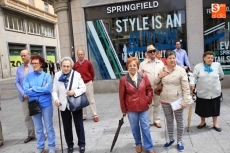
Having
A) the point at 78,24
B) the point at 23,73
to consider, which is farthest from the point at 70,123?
the point at 78,24

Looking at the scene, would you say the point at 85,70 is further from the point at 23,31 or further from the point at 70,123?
the point at 23,31

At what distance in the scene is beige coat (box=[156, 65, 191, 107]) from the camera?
3383 millimetres

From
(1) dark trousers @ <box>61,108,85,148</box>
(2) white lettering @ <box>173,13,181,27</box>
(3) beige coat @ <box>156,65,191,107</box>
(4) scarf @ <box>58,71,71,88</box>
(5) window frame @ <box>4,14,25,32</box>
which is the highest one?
(5) window frame @ <box>4,14,25,32</box>

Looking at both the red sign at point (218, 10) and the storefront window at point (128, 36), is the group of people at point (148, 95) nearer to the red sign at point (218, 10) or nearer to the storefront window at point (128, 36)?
the storefront window at point (128, 36)

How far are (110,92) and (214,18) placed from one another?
487 cm

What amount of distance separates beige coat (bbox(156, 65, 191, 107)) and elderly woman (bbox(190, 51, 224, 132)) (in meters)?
0.79

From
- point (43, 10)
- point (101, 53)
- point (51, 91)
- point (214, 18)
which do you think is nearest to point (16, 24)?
point (43, 10)

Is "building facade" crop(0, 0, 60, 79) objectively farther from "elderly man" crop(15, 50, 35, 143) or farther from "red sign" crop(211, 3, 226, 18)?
"red sign" crop(211, 3, 226, 18)

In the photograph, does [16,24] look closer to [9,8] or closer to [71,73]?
[9,8]

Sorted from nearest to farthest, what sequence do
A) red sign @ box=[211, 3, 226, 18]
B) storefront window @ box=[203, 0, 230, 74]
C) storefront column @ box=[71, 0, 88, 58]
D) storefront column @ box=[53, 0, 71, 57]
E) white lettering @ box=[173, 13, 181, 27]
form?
red sign @ box=[211, 3, 226, 18]
storefront window @ box=[203, 0, 230, 74]
white lettering @ box=[173, 13, 181, 27]
storefront column @ box=[71, 0, 88, 58]
storefront column @ box=[53, 0, 71, 57]

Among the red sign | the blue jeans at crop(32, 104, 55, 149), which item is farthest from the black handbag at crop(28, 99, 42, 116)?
the red sign

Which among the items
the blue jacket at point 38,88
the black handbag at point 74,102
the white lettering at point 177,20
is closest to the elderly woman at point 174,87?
the black handbag at point 74,102

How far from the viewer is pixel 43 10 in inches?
1190

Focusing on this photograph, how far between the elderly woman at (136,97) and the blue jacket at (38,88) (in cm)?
123
